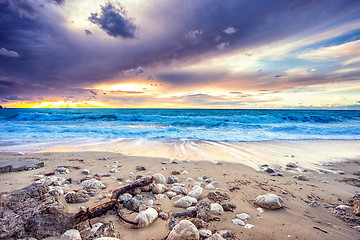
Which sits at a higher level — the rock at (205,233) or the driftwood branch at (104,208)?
the driftwood branch at (104,208)

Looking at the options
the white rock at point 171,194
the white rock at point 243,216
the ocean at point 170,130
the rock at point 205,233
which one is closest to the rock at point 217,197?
the white rock at point 243,216

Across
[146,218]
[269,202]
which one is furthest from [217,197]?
[146,218]

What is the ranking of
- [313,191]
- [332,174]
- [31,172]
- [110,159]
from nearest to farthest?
[313,191] < [31,172] < [332,174] < [110,159]

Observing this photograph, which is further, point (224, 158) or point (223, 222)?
point (224, 158)

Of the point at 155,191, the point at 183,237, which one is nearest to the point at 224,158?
the point at 155,191

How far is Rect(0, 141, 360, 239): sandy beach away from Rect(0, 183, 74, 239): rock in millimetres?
447

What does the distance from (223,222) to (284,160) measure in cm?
457

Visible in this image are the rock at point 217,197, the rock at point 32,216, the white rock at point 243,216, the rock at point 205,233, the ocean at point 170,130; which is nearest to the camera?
the rock at point 32,216

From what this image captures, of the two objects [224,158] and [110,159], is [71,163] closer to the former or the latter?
[110,159]

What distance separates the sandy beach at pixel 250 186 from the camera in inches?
75.6

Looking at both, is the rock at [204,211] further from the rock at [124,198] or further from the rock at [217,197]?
the rock at [124,198]

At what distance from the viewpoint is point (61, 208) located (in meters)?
1.65

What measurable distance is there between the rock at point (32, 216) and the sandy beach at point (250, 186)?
0.45m

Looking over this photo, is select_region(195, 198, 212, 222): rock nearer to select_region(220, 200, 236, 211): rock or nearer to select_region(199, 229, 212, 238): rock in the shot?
select_region(199, 229, 212, 238): rock
